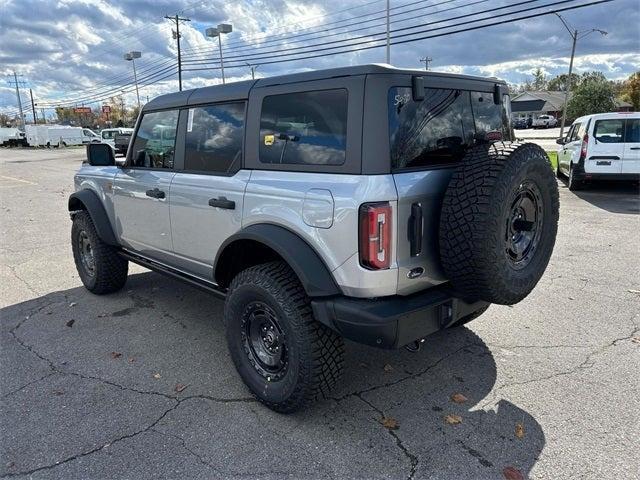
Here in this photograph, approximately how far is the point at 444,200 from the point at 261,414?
1.68 metres

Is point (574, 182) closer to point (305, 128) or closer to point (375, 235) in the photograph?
point (305, 128)

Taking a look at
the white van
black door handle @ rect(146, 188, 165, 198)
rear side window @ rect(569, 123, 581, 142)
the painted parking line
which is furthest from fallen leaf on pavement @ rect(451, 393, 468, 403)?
the painted parking line

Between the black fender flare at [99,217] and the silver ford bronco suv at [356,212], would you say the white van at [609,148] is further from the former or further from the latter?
the black fender flare at [99,217]

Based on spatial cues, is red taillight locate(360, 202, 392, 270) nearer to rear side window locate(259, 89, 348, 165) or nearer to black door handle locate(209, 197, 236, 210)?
rear side window locate(259, 89, 348, 165)

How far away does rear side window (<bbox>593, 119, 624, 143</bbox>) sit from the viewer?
10.1m

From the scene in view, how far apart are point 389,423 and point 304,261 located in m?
1.09

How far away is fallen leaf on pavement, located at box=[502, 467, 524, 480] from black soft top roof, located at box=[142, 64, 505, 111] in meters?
2.12

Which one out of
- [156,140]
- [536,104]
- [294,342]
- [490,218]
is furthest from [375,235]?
[536,104]

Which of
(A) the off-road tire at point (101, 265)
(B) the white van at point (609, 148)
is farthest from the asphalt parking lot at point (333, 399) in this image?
(B) the white van at point (609, 148)

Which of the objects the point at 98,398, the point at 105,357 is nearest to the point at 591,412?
the point at 98,398

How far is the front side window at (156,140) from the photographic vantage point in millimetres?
3877

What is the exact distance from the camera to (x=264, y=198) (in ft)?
9.63

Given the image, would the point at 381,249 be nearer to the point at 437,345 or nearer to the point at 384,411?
the point at 384,411

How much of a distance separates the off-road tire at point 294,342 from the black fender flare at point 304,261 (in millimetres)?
145
